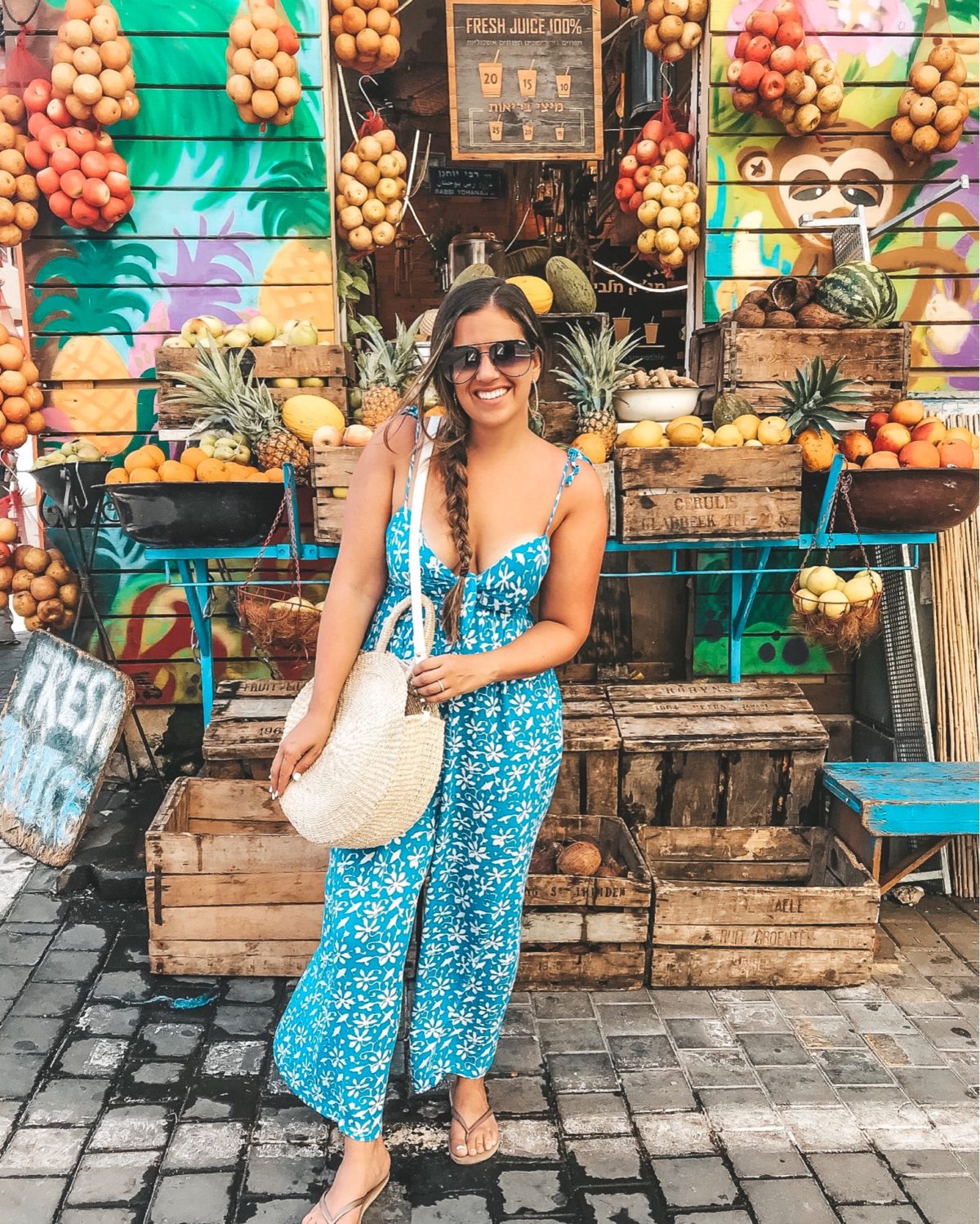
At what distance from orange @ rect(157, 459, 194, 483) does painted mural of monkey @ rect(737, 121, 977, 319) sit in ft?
10.5

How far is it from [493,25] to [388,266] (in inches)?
144

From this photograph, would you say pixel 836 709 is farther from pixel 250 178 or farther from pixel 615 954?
pixel 250 178

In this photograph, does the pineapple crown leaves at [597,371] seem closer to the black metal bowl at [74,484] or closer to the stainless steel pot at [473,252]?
the stainless steel pot at [473,252]

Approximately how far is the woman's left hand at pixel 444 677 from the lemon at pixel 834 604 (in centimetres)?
208

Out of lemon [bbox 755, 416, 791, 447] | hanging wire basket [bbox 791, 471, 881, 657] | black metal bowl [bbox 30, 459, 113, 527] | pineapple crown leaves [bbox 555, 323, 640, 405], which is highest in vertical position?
pineapple crown leaves [bbox 555, 323, 640, 405]

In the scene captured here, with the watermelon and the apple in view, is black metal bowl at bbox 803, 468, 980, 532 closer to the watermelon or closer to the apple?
the apple

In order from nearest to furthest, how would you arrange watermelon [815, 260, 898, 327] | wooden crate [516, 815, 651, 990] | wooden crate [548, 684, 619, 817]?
wooden crate [516, 815, 651, 990] → wooden crate [548, 684, 619, 817] → watermelon [815, 260, 898, 327]

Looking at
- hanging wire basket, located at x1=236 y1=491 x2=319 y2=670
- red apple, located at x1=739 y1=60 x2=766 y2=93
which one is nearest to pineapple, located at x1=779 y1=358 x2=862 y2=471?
red apple, located at x1=739 y1=60 x2=766 y2=93

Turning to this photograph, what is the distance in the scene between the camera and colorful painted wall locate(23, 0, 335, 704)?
14.9ft

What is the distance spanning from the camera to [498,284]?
2123 millimetres

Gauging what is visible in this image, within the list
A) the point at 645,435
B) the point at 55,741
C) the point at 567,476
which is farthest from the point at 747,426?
the point at 55,741

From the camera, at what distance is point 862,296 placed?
4117 mm

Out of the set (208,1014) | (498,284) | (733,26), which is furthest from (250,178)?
(208,1014)

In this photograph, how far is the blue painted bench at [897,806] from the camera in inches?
142
